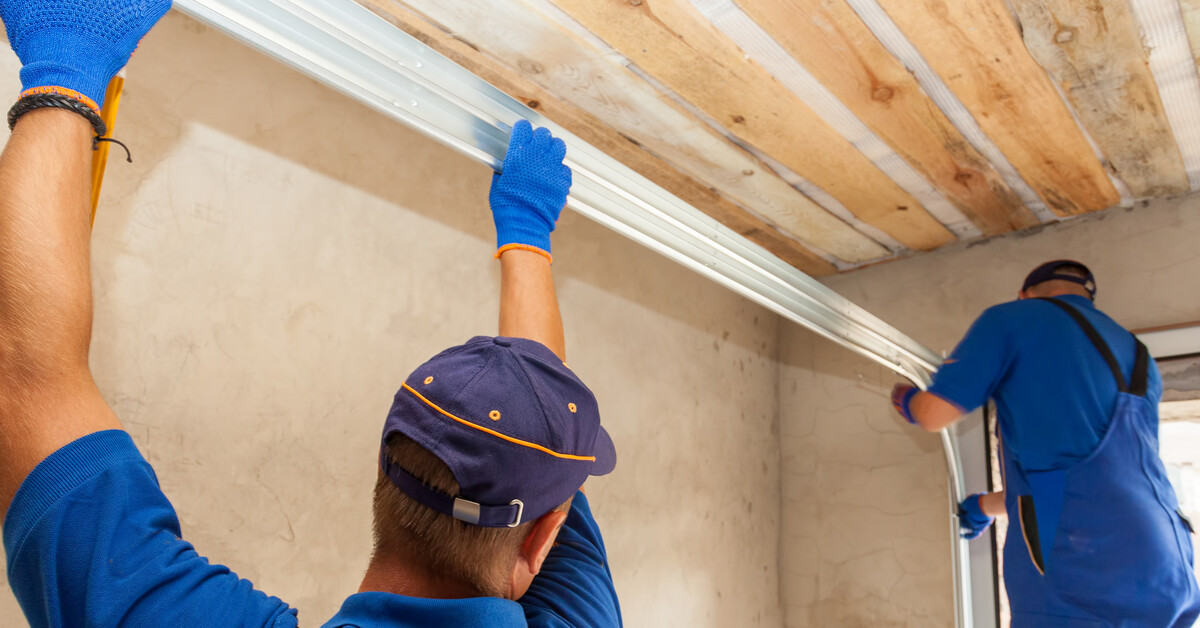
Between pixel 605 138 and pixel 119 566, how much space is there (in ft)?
5.72

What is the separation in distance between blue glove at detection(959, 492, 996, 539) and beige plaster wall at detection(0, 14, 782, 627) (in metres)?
1.03

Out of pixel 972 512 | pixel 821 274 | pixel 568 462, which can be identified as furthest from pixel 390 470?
pixel 821 274

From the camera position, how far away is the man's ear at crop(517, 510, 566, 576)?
33.3 inches

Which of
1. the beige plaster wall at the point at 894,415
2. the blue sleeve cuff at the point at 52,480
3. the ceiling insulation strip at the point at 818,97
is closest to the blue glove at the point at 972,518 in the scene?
the beige plaster wall at the point at 894,415

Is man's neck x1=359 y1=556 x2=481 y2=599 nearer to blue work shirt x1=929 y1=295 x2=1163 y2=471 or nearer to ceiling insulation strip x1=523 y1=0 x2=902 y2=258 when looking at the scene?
ceiling insulation strip x1=523 y1=0 x2=902 y2=258

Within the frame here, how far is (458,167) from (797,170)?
0.99 metres

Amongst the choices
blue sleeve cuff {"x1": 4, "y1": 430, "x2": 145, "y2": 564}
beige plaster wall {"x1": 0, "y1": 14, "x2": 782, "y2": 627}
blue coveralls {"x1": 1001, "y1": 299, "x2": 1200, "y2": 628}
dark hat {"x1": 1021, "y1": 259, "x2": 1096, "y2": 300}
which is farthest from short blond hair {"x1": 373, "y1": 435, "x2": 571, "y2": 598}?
dark hat {"x1": 1021, "y1": 259, "x2": 1096, "y2": 300}

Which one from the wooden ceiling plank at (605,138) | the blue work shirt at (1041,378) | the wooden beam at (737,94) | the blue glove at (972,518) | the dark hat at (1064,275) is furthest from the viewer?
the blue glove at (972,518)

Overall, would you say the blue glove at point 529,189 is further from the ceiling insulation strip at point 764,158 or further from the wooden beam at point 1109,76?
the wooden beam at point 1109,76

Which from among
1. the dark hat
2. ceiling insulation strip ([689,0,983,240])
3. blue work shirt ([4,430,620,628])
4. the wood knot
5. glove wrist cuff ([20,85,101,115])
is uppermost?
ceiling insulation strip ([689,0,983,240])

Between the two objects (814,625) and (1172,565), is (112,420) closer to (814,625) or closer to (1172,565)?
(1172,565)

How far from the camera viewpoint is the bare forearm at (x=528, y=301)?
1.17 metres

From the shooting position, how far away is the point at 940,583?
2.73 meters

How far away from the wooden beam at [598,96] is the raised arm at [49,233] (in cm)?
97
